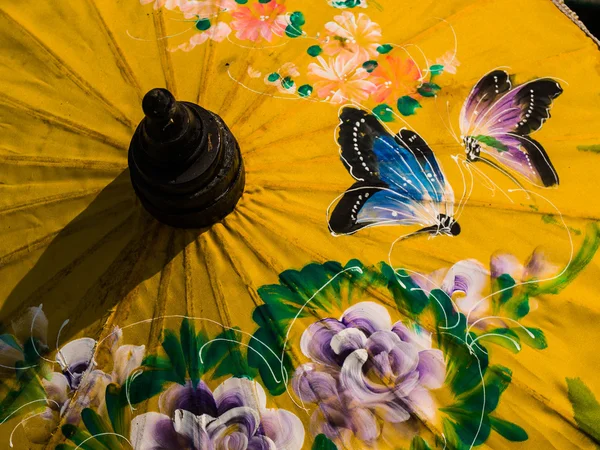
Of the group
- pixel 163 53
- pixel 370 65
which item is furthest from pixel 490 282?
pixel 163 53

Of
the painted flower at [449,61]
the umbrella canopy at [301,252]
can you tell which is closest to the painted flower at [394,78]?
the umbrella canopy at [301,252]

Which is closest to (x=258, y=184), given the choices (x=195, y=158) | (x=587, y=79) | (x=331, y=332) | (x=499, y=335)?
(x=195, y=158)

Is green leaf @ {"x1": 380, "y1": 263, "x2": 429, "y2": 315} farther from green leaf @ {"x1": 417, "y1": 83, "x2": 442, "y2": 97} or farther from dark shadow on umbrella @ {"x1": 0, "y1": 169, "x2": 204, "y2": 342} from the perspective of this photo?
green leaf @ {"x1": 417, "y1": 83, "x2": 442, "y2": 97}

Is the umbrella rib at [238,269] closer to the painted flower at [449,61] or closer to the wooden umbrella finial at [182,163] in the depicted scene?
the wooden umbrella finial at [182,163]

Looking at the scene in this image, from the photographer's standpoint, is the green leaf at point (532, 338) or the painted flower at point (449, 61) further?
the painted flower at point (449, 61)

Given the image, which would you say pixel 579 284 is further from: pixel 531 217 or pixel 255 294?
pixel 255 294

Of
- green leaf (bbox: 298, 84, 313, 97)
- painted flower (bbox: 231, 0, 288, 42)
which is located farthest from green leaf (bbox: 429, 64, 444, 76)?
painted flower (bbox: 231, 0, 288, 42)
